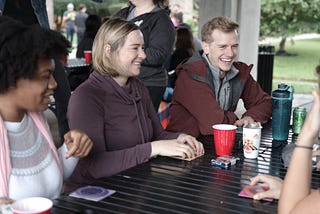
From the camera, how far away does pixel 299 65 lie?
45.4ft

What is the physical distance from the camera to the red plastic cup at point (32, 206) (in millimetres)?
1202

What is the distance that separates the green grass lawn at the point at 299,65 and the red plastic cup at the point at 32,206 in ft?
29.9

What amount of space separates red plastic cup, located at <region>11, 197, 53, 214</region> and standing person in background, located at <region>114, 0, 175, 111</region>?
235 centimetres

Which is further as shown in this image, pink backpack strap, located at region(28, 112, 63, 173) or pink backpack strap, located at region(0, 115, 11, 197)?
pink backpack strap, located at region(28, 112, 63, 173)

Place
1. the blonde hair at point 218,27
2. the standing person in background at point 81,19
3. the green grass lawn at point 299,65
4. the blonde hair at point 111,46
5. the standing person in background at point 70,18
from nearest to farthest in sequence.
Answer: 1. the blonde hair at point 111,46
2. the blonde hair at point 218,27
3. the green grass lawn at point 299,65
4. the standing person in background at point 81,19
5. the standing person in background at point 70,18

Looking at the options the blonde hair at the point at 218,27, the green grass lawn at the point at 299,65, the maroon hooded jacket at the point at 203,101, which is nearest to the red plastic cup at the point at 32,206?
the maroon hooded jacket at the point at 203,101

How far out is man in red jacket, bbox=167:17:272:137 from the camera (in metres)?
2.71

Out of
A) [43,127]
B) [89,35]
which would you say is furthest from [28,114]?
[89,35]

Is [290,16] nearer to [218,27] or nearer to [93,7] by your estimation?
[93,7]

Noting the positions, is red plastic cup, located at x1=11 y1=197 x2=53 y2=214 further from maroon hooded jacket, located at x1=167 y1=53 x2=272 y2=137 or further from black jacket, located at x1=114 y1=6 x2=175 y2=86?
black jacket, located at x1=114 y1=6 x2=175 y2=86

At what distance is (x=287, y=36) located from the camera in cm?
1436

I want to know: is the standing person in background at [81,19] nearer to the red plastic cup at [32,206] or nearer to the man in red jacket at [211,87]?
the man in red jacket at [211,87]

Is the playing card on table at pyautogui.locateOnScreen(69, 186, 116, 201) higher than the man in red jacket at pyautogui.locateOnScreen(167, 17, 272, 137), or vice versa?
the man in red jacket at pyautogui.locateOnScreen(167, 17, 272, 137)

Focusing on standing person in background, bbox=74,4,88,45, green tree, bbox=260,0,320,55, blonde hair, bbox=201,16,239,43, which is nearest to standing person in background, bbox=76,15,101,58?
blonde hair, bbox=201,16,239,43
